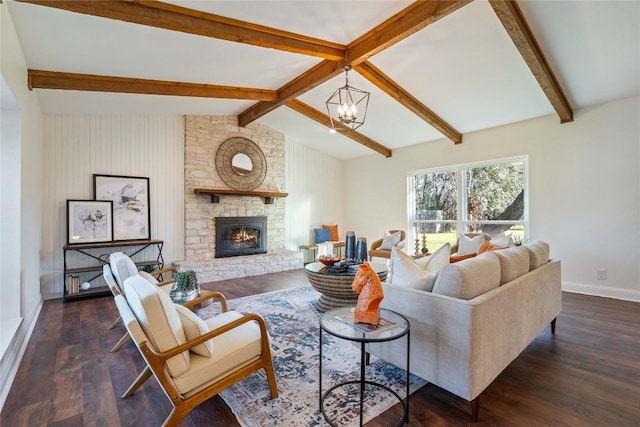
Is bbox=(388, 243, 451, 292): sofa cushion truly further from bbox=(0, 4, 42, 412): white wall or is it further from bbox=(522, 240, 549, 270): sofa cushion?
bbox=(0, 4, 42, 412): white wall

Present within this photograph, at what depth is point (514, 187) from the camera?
5320 mm

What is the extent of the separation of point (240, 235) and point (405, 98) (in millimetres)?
4074

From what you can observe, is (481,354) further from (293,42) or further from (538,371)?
(293,42)

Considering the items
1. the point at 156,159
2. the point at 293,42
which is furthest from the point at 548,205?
the point at 156,159

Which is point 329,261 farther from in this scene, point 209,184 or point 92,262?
point 92,262

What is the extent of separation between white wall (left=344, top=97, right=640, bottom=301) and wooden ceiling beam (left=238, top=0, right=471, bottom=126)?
129 inches

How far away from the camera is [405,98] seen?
4.79 m

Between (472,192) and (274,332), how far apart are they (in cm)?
471

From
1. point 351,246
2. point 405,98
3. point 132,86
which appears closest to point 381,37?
point 405,98

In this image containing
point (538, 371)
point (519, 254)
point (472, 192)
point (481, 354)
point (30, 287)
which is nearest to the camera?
point (481, 354)

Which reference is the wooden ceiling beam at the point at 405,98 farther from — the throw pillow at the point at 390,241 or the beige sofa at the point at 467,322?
the beige sofa at the point at 467,322

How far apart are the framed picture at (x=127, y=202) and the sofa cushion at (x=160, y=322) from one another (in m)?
3.97

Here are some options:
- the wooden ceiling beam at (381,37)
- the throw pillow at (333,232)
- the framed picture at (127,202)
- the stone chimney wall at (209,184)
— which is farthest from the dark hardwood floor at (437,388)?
the throw pillow at (333,232)

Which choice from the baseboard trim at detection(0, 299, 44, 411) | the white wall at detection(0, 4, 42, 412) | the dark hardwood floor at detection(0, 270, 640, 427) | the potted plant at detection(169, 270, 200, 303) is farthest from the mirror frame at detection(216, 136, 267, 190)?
the baseboard trim at detection(0, 299, 44, 411)
